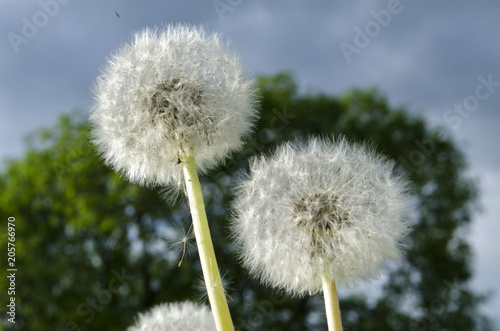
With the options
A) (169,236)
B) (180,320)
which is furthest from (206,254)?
(169,236)

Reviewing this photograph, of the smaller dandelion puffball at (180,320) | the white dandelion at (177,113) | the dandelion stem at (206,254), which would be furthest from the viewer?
the smaller dandelion puffball at (180,320)

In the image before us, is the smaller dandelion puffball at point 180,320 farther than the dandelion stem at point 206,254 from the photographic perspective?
Yes

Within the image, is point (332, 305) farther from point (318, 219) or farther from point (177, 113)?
point (177, 113)

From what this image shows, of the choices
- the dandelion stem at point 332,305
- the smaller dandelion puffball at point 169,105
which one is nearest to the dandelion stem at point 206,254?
the smaller dandelion puffball at point 169,105

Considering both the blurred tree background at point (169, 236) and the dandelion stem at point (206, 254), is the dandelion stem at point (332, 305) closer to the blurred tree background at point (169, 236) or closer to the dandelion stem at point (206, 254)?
the dandelion stem at point (206, 254)

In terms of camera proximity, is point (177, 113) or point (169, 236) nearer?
point (177, 113)

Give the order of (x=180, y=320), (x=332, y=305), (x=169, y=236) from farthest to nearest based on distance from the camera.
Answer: (x=169, y=236)
(x=180, y=320)
(x=332, y=305)

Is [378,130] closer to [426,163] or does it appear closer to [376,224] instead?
[426,163]
